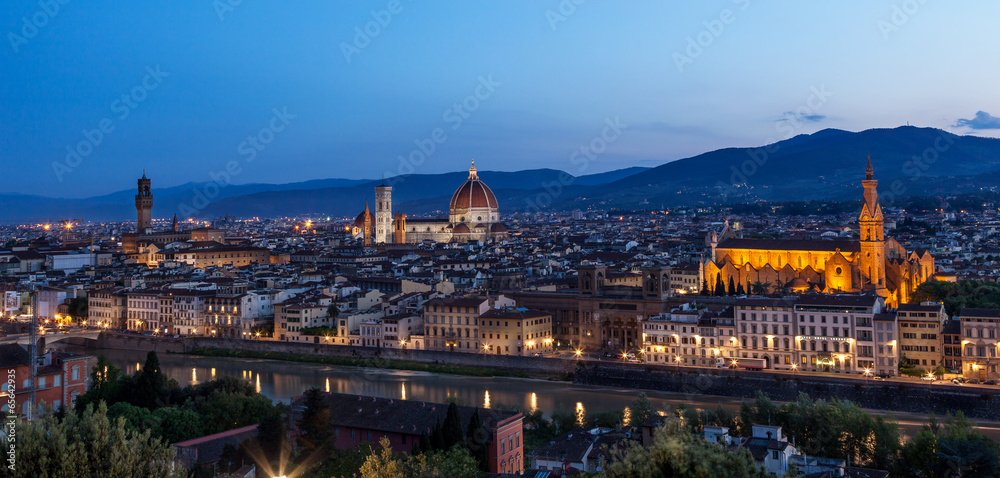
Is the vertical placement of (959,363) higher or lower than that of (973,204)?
lower

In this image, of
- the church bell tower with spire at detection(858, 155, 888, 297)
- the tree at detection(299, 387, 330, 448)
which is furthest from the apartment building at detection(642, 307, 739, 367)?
the tree at detection(299, 387, 330, 448)

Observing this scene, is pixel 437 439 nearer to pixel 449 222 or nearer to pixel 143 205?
pixel 449 222

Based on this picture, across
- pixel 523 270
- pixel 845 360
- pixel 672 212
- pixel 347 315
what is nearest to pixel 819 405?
pixel 845 360

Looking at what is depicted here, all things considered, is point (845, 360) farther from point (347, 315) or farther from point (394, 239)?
point (394, 239)

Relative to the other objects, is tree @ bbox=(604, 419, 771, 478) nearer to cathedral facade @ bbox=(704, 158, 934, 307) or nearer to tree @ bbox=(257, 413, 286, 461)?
tree @ bbox=(257, 413, 286, 461)

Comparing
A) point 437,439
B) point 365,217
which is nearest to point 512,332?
point 437,439

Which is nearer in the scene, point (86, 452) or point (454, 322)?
point (86, 452)

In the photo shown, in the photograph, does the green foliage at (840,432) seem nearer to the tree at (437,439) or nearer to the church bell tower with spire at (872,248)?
the tree at (437,439)
